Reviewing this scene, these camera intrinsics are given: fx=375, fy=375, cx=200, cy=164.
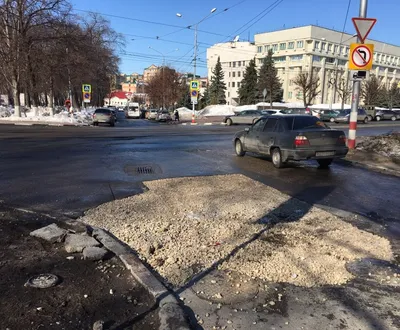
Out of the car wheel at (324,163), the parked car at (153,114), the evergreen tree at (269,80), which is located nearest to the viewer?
the car wheel at (324,163)

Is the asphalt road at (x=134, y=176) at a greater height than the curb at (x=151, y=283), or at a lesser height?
lesser

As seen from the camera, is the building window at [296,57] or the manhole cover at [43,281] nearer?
the manhole cover at [43,281]

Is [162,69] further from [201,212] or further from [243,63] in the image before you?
[201,212]

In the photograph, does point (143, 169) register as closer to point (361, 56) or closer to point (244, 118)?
point (361, 56)

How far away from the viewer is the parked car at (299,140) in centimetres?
1047

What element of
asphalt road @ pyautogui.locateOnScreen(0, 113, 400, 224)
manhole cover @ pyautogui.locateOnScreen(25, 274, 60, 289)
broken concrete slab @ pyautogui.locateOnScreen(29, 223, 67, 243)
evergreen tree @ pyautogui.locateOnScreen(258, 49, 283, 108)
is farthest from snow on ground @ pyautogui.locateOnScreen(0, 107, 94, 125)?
evergreen tree @ pyautogui.locateOnScreen(258, 49, 283, 108)

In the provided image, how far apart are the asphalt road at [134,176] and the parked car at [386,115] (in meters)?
46.0

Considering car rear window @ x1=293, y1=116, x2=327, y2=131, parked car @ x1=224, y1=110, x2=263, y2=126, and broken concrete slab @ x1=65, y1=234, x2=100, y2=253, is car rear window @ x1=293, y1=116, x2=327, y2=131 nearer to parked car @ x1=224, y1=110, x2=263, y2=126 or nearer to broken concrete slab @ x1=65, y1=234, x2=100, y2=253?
broken concrete slab @ x1=65, y1=234, x2=100, y2=253

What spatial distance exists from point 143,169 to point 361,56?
8.60m

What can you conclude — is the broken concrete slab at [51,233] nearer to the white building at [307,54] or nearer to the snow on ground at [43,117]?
the snow on ground at [43,117]

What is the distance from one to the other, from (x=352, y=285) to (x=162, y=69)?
81161mm

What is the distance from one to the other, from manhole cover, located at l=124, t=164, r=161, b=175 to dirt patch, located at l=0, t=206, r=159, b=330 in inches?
215

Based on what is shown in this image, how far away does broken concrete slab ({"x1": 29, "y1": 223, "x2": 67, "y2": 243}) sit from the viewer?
16.1 feet

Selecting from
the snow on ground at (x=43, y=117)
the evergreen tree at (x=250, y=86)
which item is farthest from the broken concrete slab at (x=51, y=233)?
the evergreen tree at (x=250, y=86)
